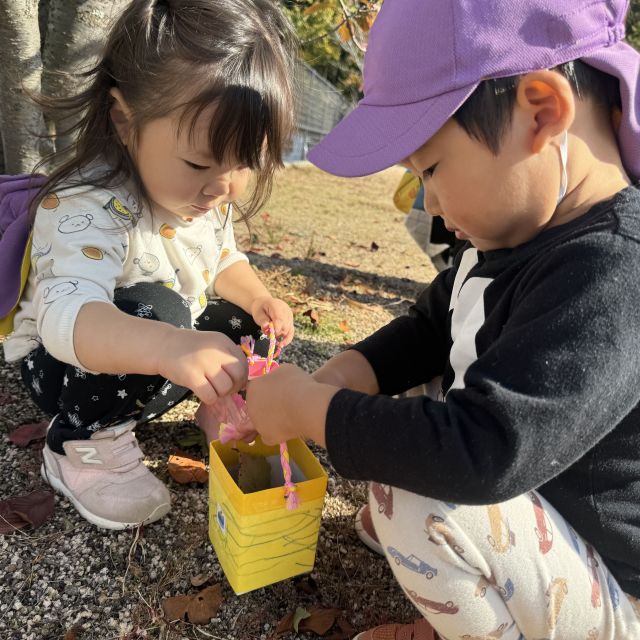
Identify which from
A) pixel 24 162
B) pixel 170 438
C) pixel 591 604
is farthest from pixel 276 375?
pixel 24 162

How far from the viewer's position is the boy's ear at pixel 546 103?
1007mm

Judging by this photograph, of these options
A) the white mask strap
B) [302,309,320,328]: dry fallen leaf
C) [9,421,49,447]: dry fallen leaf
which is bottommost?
[302,309,320,328]: dry fallen leaf

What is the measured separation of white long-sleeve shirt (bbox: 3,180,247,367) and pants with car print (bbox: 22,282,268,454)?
0.07 m

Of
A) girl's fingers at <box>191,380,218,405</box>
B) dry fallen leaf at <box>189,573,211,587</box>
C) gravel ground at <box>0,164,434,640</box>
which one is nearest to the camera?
girl's fingers at <box>191,380,218,405</box>

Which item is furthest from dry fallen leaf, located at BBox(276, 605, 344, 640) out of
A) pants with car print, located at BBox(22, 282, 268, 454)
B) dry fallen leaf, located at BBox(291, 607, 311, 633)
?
pants with car print, located at BBox(22, 282, 268, 454)

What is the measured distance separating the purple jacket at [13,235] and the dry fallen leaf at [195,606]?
0.89m

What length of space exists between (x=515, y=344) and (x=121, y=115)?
1.23 meters

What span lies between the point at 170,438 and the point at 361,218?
4286 mm

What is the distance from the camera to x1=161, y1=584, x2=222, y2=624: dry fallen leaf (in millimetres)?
1396

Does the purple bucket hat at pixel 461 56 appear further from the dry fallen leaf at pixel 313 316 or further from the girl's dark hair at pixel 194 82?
the dry fallen leaf at pixel 313 316

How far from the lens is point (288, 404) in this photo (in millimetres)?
1206

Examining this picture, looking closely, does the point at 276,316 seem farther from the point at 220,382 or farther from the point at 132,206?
the point at 220,382

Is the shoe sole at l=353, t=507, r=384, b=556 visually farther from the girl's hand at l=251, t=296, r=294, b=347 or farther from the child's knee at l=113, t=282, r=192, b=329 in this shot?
the child's knee at l=113, t=282, r=192, b=329

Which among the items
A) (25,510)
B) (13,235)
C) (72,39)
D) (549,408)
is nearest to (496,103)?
(549,408)
